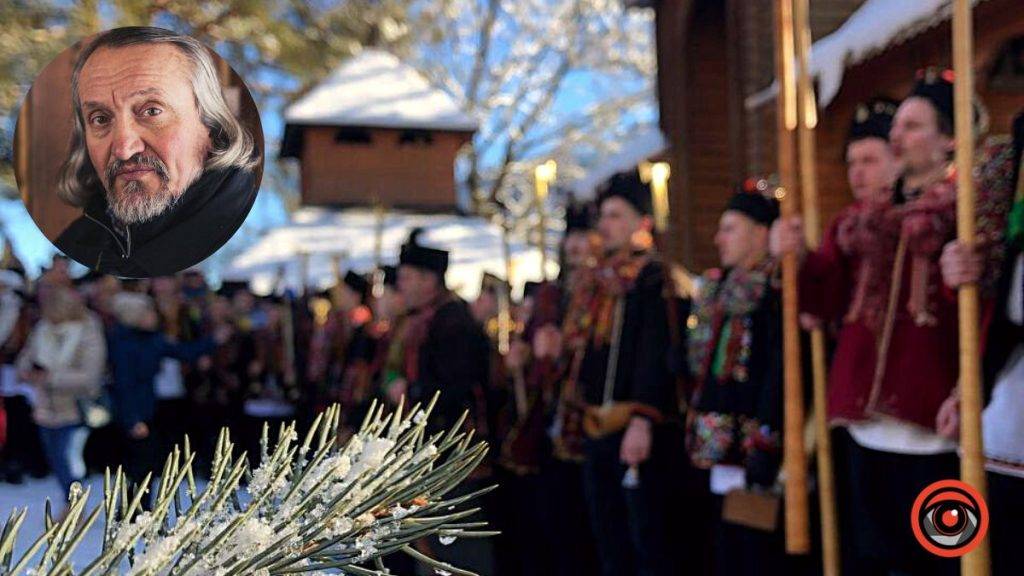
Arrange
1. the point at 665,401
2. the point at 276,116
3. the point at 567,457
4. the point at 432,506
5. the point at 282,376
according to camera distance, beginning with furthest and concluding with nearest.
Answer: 1. the point at 276,116
2. the point at 282,376
3. the point at 567,457
4. the point at 665,401
5. the point at 432,506

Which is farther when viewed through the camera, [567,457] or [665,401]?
[567,457]

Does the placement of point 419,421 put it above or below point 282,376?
above

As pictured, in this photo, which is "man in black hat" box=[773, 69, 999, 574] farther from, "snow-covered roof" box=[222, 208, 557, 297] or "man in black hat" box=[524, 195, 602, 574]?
"snow-covered roof" box=[222, 208, 557, 297]

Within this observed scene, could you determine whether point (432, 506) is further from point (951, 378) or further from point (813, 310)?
point (813, 310)

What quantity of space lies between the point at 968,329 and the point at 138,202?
2.00 metres

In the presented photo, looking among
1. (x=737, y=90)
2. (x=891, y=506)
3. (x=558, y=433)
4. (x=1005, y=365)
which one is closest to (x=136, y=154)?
(x=1005, y=365)

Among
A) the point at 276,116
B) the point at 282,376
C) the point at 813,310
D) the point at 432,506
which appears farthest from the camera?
the point at 276,116

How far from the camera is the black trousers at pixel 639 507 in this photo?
468 cm

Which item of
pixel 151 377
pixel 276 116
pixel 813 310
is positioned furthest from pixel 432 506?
pixel 276 116

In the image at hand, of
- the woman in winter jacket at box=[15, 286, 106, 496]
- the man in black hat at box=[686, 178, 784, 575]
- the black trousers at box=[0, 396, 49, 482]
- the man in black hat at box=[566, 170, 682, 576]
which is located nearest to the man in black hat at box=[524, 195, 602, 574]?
the man in black hat at box=[566, 170, 682, 576]

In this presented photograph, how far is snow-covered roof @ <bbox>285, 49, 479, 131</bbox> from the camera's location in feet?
71.4

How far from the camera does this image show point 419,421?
2.85ft

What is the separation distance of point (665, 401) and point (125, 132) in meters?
4.12

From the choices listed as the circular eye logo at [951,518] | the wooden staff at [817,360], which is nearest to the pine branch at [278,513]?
the circular eye logo at [951,518]
